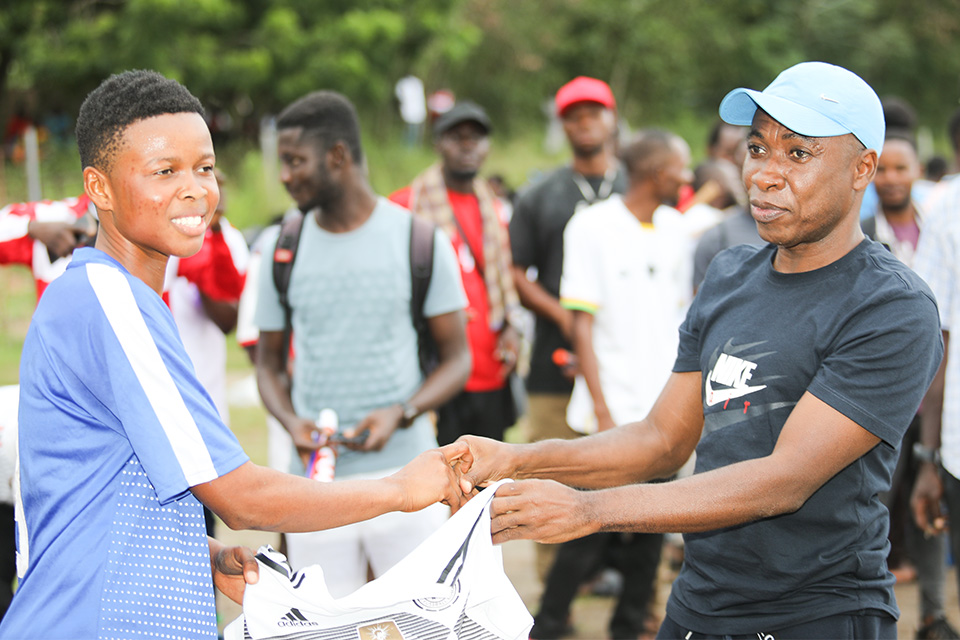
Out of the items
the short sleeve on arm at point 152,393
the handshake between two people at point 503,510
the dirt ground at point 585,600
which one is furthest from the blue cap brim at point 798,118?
the dirt ground at point 585,600

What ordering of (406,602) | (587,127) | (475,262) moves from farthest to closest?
(587,127)
(475,262)
(406,602)

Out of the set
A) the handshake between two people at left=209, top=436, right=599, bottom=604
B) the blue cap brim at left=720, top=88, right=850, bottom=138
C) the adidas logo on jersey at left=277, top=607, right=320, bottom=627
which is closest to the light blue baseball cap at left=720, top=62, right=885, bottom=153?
the blue cap brim at left=720, top=88, right=850, bottom=138

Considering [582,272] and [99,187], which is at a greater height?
[99,187]

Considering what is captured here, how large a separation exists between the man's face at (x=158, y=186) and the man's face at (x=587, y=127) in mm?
4140

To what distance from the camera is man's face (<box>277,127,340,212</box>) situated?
4.11 m

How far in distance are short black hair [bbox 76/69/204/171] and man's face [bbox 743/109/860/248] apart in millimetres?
1458

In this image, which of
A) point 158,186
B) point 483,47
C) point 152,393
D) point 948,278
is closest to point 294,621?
point 152,393

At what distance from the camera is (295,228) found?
429 cm

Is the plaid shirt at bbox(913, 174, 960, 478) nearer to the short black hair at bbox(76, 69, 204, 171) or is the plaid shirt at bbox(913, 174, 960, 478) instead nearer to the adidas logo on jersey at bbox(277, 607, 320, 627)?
the adidas logo on jersey at bbox(277, 607, 320, 627)

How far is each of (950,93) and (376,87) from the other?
97.8 ft

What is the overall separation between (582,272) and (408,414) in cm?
149

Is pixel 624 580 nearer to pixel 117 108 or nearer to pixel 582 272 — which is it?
pixel 582 272

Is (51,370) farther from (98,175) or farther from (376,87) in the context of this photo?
(376,87)

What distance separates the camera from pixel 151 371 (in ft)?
A: 6.39
